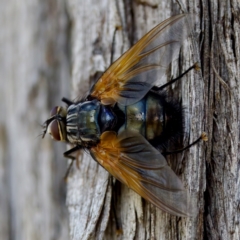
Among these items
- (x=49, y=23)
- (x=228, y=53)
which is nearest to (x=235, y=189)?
(x=228, y=53)

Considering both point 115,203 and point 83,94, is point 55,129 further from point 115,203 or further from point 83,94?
point 115,203

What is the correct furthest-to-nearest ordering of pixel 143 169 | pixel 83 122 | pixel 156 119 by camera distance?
pixel 83 122 < pixel 156 119 < pixel 143 169

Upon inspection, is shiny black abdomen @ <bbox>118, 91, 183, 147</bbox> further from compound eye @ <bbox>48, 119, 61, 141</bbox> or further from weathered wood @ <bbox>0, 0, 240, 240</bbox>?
compound eye @ <bbox>48, 119, 61, 141</bbox>

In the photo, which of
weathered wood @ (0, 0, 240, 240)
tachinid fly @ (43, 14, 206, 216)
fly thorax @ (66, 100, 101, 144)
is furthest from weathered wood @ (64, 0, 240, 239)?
fly thorax @ (66, 100, 101, 144)

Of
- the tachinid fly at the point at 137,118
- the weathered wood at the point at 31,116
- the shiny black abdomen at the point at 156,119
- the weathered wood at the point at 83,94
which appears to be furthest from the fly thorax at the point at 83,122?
the weathered wood at the point at 31,116

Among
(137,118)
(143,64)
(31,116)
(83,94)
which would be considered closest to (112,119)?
(137,118)

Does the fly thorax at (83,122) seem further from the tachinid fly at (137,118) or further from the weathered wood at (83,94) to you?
the weathered wood at (83,94)
